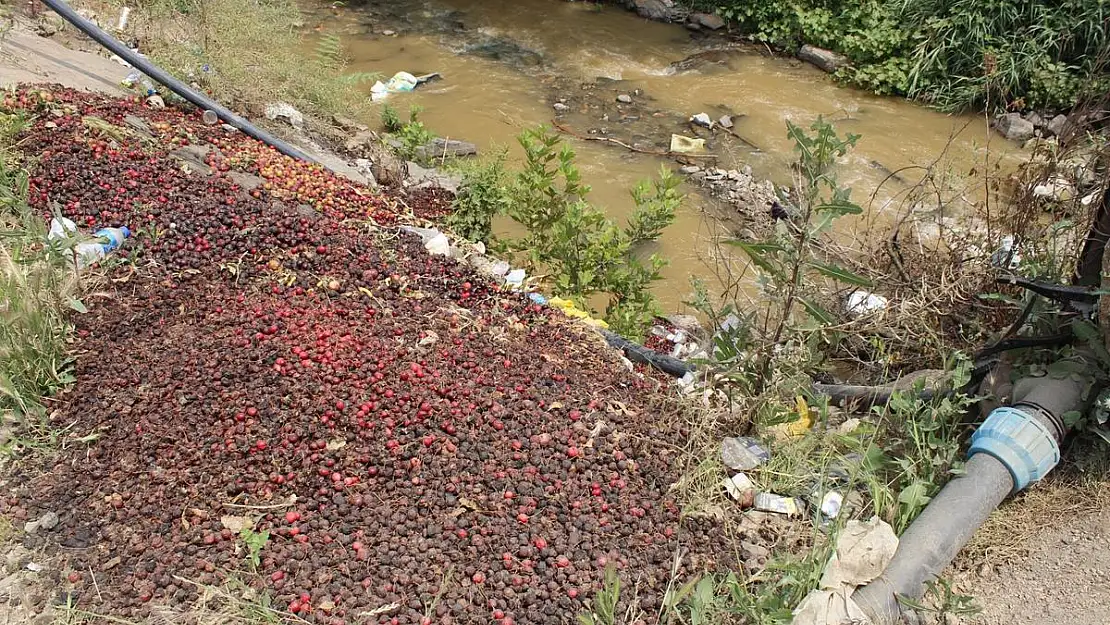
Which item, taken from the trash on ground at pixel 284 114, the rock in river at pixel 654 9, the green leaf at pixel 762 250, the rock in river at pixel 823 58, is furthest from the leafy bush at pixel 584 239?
the rock in river at pixel 654 9

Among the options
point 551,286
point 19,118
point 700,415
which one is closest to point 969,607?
point 700,415

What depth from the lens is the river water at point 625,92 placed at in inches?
265

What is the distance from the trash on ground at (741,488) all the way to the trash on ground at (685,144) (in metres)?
4.68

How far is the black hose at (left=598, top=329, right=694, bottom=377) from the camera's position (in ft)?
11.6

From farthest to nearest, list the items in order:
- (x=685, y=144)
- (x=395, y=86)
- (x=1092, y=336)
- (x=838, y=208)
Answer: (x=395, y=86) < (x=685, y=144) < (x=1092, y=336) < (x=838, y=208)

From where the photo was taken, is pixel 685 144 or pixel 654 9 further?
pixel 654 9

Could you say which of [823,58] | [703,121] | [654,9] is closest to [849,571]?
[703,121]

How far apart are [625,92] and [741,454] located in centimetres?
594

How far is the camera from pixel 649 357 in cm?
359

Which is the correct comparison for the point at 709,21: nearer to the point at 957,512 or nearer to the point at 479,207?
the point at 479,207

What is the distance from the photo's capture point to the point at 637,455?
2855 millimetres

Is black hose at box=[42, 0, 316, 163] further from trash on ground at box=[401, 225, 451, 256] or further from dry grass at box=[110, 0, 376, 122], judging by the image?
trash on ground at box=[401, 225, 451, 256]

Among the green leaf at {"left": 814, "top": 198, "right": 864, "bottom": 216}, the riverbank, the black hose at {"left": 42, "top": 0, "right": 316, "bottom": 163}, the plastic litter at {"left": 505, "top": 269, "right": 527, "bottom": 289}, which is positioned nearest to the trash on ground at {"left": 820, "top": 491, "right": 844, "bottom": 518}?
the riverbank

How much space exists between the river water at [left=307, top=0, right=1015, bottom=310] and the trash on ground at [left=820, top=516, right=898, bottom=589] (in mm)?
2945
